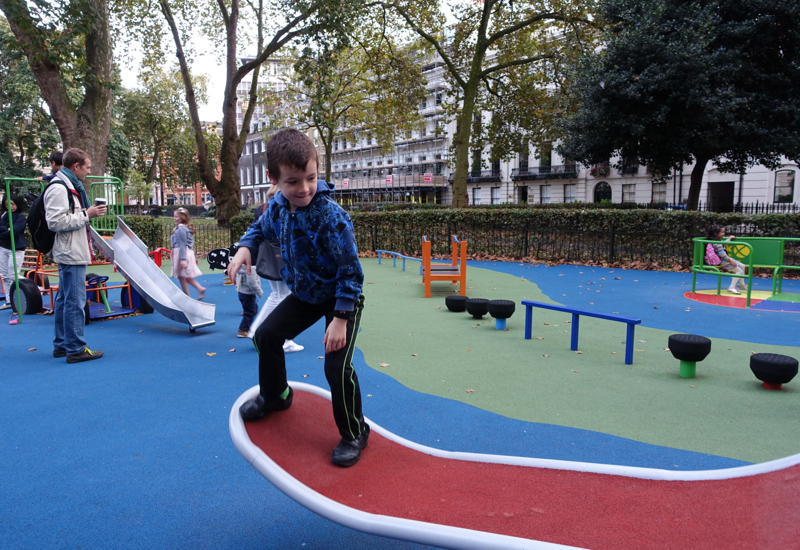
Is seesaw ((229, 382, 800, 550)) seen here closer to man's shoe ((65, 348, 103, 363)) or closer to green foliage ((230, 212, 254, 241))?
man's shoe ((65, 348, 103, 363))

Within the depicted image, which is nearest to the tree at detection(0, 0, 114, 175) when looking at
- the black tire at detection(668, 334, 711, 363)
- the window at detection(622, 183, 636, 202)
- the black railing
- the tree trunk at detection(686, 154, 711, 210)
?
the black tire at detection(668, 334, 711, 363)

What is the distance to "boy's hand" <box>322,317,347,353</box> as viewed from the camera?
241 centimetres

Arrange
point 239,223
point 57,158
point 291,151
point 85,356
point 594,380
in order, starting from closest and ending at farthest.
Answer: point 291,151 → point 594,380 → point 85,356 → point 57,158 → point 239,223

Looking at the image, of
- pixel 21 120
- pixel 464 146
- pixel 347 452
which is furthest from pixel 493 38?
pixel 21 120

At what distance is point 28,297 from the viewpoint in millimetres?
8086

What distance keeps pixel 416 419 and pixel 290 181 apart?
2.19 meters

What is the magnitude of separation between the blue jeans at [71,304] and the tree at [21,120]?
3353cm

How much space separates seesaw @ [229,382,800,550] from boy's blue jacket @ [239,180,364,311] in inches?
30.4

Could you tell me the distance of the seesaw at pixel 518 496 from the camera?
1.85 m

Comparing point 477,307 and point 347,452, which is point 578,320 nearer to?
point 477,307

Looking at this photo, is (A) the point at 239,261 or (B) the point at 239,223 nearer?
(A) the point at 239,261

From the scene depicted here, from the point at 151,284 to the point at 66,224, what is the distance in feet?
5.97

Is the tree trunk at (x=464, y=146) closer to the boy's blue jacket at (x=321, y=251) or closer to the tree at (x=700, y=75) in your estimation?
the tree at (x=700, y=75)

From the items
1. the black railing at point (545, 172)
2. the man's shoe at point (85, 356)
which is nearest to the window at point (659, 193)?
the black railing at point (545, 172)
